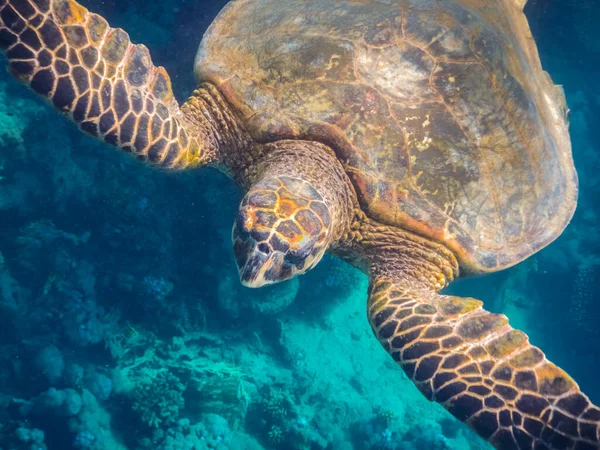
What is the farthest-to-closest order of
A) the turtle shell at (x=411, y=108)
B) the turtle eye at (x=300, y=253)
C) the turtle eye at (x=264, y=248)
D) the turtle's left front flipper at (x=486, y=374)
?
the turtle shell at (x=411, y=108), the turtle eye at (x=300, y=253), the turtle eye at (x=264, y=248), the turtle's left front flipper at (x=486, y=374)

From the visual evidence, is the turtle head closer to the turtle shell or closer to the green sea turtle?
the green sea turtle

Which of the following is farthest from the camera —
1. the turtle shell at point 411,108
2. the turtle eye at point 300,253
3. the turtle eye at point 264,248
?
the turtle shell at point 411,108

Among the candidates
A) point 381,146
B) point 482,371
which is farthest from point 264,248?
point 482,371

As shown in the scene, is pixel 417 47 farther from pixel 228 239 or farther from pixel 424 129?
pixel 228 239

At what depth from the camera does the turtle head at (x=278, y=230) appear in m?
2.88

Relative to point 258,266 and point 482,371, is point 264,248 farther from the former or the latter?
point 482,371

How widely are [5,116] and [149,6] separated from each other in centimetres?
321

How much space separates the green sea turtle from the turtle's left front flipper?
0.01 meters

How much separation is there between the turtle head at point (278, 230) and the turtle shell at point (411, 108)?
68 cm

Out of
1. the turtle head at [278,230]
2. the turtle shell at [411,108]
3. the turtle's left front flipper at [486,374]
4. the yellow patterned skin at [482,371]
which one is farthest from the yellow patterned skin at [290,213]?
the turtle's left front flipper at [486,374]

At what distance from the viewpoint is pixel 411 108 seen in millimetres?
3549

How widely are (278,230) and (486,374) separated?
6.28 feet

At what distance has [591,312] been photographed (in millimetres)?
12453

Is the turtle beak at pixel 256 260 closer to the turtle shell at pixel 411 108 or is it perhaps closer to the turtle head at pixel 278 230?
the turtle head at pixel 278 230
